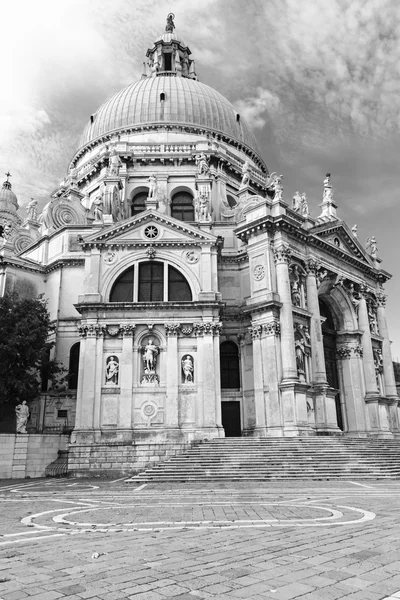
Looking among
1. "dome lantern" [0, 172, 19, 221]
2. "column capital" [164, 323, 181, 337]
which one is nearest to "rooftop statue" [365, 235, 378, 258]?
"column capital" [164, 323, 181, 337]

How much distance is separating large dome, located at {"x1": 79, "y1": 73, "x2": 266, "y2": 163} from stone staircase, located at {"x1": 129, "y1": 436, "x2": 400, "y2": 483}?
32.5m

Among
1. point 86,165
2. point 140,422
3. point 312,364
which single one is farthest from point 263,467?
point 86,165

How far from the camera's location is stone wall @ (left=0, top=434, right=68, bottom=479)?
2681 cm

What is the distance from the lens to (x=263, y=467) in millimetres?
23531

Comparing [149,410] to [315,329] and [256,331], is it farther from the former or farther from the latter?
[315,329]

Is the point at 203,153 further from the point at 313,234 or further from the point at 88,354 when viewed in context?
the point at 88,354

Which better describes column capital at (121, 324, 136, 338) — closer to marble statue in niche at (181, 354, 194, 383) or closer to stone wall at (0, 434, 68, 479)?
marble statue in niche at (181, 354, 194, 383)

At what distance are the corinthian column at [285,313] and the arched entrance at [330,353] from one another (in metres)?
6.64

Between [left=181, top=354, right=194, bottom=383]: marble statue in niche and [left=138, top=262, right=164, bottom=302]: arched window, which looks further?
[left=138, top=262, right=164, bottom=302]: arched window

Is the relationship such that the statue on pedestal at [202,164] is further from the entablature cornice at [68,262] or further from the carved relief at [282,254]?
the entablature cornice at [68,262]

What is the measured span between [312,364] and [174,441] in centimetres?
1110

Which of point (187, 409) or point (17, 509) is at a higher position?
point (187, 409)

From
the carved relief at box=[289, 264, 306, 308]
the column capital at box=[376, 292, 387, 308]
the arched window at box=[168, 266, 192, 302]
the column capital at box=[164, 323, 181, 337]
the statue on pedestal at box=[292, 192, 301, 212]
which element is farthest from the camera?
the column capital at box=[376, 292, 387, 308]

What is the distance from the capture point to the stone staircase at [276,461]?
74.5ft
